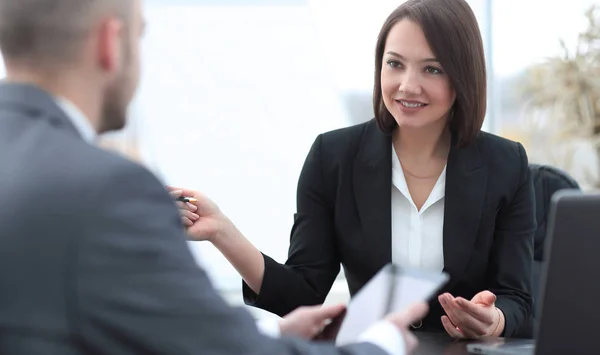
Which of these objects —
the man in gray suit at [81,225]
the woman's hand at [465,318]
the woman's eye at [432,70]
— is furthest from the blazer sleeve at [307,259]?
the man in gray suit at [81,225]

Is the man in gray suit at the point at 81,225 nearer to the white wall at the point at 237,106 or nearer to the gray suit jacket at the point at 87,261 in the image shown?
the gray suit jacket at the point at 87,261

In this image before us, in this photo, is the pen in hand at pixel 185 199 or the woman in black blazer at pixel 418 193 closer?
the pen in hand at pixel 185 199

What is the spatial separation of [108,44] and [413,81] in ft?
4.25

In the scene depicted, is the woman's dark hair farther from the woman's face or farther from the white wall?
the white wall

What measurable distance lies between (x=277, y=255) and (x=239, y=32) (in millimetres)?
1247

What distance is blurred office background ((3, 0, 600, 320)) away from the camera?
4.38 metres

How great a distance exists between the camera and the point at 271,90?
4.51 m

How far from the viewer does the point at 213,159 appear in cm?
447

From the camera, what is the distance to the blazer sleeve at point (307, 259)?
218 cm

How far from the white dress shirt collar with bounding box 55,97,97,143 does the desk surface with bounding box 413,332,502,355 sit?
0.89 metres

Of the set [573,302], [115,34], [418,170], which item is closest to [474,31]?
[418,170]

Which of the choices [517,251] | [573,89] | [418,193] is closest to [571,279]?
[517,251]

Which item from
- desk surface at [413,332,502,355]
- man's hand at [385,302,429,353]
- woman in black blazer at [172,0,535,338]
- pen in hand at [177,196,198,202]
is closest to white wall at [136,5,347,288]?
woman in black blazer at [172,0,535,338]

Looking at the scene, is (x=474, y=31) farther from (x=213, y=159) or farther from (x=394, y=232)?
(x=213, y=159)
